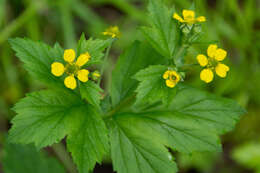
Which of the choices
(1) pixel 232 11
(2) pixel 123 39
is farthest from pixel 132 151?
(1) pixel 232 11

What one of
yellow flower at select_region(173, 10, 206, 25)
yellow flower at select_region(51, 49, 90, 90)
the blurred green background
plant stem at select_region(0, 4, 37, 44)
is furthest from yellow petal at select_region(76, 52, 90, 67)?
plant stem at select_region(0, 4, 37, 44)

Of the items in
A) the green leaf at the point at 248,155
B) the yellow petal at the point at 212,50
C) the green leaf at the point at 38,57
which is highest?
the green leaf at the point at 38,57

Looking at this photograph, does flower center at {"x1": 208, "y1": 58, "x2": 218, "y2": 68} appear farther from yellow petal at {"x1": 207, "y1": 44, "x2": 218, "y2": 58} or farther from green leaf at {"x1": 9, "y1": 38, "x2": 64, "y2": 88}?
green leaf at {"x1": 9, "y1": 38, "x2": 64, "y2": 88}

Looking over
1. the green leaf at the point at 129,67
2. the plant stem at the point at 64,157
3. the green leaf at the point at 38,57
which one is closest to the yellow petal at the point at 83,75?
the green leaf at the point at 38,57

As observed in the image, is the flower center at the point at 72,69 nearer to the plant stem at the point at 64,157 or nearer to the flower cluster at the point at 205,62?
the flower cluster at the point at 205,62

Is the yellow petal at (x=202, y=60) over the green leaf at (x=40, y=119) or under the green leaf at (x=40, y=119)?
under

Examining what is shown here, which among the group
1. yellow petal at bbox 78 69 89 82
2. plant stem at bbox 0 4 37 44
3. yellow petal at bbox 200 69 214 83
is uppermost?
plant stem at bbox 0 4 37 44

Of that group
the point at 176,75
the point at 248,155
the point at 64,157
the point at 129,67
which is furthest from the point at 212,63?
the point at 64,157

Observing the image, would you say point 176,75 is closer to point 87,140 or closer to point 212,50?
point 212,50
